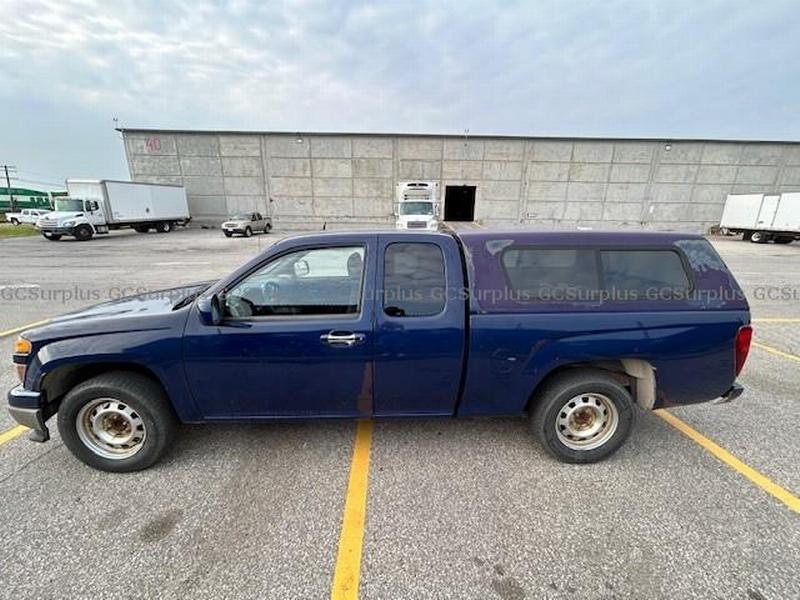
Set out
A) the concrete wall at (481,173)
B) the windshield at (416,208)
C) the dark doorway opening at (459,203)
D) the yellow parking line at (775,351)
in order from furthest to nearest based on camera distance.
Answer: the dark doorway opening at (459,203), the concrete wall at (481,173), the windshield at (416,208), the yellow parking line at (775,351)

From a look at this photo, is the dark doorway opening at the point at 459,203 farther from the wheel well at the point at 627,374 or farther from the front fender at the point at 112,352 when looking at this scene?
the front fender at the point at 112,352

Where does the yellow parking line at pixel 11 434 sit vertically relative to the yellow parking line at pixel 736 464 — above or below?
below

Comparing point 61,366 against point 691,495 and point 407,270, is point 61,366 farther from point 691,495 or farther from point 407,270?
point 691,495

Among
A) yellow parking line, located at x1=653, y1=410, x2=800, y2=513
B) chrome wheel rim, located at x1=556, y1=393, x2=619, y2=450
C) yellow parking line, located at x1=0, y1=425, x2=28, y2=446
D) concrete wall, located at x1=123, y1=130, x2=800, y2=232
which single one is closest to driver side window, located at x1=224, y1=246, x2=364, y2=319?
chrome wheel rim, located at x1=556, y1=393, x2=619, y2=450

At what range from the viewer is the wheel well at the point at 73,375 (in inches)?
97.3

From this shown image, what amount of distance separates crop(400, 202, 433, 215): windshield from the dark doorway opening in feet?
30.0

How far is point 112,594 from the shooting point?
1742 mm

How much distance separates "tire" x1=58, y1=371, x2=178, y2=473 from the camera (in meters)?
2.45

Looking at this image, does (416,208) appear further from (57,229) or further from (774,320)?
(57,229)

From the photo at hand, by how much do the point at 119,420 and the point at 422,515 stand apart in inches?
89.1

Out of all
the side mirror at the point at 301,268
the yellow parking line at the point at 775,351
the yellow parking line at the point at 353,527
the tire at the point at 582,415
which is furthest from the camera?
the yellow parking line at the point at 775,351

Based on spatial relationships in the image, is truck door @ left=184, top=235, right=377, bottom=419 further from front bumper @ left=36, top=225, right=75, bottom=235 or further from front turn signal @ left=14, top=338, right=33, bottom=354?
front bumper @ left=36, top=225, right=75, bottom=235

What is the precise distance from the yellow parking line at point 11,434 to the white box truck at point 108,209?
875 inches

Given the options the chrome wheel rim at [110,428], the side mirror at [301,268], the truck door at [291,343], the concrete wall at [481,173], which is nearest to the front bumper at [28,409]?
the chrome wheel rim at [110,428]
